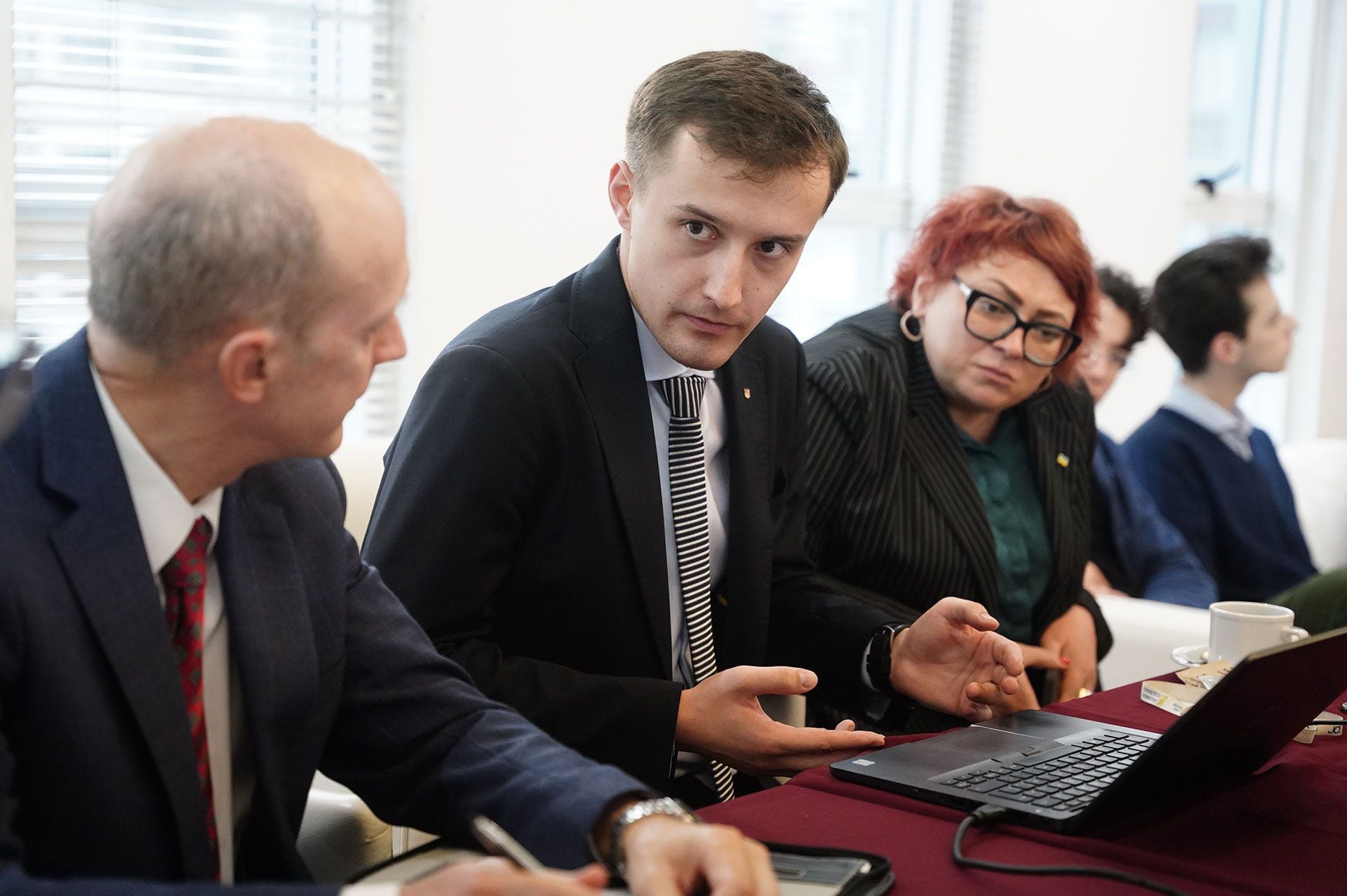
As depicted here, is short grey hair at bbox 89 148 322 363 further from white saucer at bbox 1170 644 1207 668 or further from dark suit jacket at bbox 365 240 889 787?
white saucer at bbox 1170 644 1207 668

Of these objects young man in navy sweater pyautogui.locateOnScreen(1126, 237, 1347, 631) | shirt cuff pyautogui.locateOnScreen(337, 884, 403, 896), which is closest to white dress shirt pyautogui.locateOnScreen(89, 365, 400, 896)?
shirt cuff pyautogui.locateOnScreen(337, 884, 403, 896)

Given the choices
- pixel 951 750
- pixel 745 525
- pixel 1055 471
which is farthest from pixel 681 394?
pixel 1055 471

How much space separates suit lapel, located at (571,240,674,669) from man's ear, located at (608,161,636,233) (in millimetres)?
100

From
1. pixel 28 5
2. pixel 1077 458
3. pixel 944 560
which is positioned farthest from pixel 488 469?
pixel 28 5

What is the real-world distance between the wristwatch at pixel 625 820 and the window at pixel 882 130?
3.52 m

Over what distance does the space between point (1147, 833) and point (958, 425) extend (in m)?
1.36

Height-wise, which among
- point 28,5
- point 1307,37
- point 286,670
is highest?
point 1307,37

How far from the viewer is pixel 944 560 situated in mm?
2354

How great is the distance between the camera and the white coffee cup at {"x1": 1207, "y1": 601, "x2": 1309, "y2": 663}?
69.9 inches

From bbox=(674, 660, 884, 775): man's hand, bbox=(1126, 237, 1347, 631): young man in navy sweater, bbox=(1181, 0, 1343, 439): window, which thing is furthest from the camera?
bbox=(1181, 0, 1343, 439): window

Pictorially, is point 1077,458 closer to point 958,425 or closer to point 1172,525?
point 958,425

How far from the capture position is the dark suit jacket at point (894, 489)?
234cm

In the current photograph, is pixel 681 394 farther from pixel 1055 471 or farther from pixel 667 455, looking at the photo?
pixel 1055 471

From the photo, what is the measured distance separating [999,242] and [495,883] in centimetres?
188
